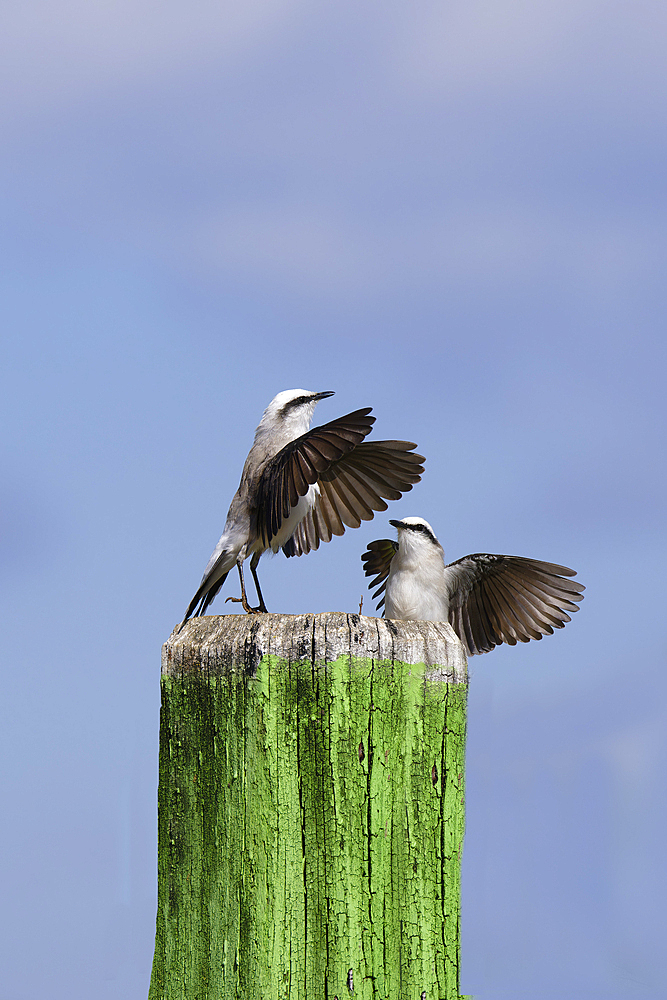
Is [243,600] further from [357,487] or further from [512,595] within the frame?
[512,595]

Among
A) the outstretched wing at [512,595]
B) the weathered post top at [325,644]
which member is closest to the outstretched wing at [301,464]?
the outstretched wing at [512,595]

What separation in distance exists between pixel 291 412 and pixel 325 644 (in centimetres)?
318

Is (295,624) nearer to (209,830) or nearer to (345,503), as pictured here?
(209,830)

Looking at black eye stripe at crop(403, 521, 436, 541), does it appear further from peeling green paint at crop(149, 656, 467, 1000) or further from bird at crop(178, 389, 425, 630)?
peeling green paint at crop(149, 656, 467, 1000)

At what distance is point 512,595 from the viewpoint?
625 centimetres

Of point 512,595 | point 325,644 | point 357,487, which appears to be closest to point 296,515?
point 357,487

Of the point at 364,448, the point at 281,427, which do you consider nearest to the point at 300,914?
the point at 364,448

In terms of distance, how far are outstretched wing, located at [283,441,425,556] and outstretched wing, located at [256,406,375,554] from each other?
12 cm

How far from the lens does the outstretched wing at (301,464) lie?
16.4 feet

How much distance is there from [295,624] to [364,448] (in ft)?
6.60

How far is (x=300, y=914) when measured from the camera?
3189 mm

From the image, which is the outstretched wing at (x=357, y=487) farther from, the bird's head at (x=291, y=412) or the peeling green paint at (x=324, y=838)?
the peeling green paint at (x=324, y=838)

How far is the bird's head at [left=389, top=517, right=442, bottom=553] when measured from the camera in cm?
599

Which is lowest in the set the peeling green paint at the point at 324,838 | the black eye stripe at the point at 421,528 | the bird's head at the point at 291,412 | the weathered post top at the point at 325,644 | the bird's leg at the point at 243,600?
the peeling green paint at the point at 324,838
